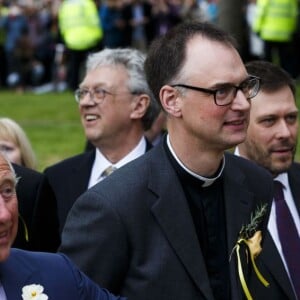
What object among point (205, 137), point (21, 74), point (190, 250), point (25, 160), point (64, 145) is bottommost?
point (21, 74)

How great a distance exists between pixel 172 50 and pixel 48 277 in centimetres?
126

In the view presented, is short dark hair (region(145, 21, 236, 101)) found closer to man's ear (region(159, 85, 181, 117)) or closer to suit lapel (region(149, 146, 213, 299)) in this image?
man's ear (region(159, 85, 181, 117))

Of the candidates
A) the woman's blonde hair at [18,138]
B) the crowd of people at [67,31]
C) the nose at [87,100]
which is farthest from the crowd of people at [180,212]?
the crowd of people at [67,31]

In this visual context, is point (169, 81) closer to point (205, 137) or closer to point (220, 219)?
point (205, 137)

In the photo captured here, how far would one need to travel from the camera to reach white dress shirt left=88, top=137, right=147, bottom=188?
6586 millimetres

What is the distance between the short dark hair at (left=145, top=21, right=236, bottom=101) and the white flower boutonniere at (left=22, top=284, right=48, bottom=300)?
1.21m

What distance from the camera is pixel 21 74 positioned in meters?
24.6

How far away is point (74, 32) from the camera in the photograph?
22188mm

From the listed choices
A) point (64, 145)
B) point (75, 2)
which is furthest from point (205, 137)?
point (75, 2)

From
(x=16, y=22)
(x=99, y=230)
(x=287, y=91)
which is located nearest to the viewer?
(x=99, y=230)

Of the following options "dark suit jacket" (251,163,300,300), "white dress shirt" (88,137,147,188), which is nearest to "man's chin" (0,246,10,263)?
"dark suit jacket" (251,163,300,300)

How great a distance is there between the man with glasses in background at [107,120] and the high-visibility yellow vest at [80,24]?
49.8ft

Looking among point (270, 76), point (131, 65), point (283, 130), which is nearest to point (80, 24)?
point (131, 65)

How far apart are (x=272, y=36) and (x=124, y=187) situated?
1668cm
